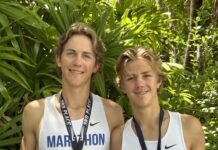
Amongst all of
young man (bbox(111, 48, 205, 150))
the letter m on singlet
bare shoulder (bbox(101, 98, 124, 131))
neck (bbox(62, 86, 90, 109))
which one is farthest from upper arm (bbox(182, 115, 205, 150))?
the letter m on singlet

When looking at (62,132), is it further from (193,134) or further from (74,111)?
(193,134)

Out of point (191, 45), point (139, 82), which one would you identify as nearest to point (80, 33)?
point (139, 82)

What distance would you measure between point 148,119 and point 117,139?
229mm

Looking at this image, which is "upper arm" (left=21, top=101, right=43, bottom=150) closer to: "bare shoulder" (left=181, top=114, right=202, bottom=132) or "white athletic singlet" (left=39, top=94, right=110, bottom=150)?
"white athletic singlet" (left=39, top=94, right=110, bottom=150)

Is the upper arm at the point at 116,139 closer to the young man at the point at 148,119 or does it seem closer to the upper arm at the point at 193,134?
the young man at the point at 148,119

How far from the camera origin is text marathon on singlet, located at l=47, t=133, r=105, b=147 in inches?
106

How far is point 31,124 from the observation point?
281 centimetres

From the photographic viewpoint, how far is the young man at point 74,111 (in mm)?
2701

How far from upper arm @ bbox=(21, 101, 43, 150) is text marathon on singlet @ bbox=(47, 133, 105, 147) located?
146mm

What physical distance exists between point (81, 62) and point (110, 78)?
1439mm

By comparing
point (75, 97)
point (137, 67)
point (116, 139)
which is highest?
point (137, 67)

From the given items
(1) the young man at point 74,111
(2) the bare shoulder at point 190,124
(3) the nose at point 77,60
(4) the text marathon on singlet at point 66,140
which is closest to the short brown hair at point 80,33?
(1) the young man at point 74,111

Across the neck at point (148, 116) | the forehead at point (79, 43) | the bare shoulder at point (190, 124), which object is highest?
the forehead at point (79, 43)

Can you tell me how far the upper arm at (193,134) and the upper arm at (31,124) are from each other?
919 mm
